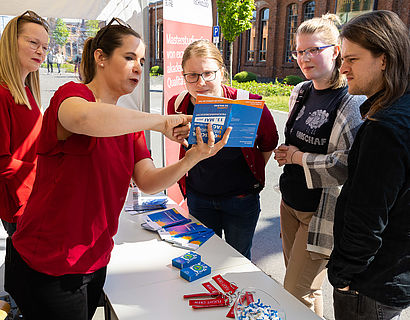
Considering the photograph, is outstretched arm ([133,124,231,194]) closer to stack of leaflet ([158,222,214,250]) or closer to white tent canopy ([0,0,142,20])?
stack of leaflet ([158,222,214,250])

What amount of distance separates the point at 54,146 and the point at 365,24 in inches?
50.2

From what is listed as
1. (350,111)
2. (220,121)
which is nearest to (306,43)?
(350,111)

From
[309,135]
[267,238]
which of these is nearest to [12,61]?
[309,135]

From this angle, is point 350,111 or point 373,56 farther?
point 350,111

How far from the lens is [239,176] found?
2.19m

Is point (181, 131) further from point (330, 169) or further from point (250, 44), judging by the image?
point (250, 44)

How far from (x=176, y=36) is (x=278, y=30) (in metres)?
19.4

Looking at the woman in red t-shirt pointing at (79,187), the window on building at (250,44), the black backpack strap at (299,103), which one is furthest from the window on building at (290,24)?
the woman in red t-shirt pointing at (79,187)

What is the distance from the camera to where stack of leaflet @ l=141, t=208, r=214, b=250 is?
1.99 m

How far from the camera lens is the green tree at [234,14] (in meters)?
15.5

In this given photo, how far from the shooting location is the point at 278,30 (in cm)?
2102

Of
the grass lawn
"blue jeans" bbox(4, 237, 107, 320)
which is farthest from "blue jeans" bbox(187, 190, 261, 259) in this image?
the grass lawn

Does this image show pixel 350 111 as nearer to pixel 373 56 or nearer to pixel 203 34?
pixel 373 56

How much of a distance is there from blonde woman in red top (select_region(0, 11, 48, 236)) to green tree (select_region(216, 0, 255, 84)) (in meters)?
13.8
